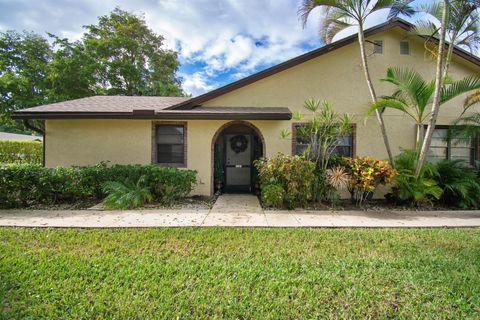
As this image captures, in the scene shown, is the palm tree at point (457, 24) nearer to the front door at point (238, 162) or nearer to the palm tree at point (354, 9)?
the palm tree at point (354, 9)

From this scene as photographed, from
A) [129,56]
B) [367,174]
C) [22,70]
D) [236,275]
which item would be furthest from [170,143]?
[22,70]

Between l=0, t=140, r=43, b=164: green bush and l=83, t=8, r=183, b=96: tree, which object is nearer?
l=0, t=140, r=43, b=164: green bush

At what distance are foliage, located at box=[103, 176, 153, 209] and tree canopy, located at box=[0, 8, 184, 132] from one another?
1459 centimetres

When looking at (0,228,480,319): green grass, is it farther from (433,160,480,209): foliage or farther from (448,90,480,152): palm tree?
(448,90,480,152): palm tree

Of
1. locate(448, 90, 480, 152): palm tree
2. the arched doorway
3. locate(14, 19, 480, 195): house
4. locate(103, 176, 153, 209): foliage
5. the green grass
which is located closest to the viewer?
the green grass

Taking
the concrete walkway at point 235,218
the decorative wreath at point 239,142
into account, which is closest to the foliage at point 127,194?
the concrete walkway at point 235,218

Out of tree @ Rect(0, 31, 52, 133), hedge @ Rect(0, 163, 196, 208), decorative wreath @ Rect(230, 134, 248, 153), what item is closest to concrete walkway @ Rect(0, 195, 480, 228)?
hedge @ Rect(0, 163, 196, 208)

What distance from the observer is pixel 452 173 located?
6.66 m

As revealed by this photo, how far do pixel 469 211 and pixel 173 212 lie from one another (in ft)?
28.2

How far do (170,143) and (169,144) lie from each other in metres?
0.05

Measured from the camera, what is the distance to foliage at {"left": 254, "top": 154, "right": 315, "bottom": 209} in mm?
6039

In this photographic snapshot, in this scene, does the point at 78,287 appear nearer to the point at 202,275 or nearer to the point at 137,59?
the point at 202,275

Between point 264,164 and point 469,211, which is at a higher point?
point 264,164

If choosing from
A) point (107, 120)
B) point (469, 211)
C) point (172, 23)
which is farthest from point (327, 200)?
point (172, 23)
